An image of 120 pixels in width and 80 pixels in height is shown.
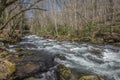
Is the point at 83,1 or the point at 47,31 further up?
the point at 83,1

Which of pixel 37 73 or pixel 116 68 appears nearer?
pixel 37 73

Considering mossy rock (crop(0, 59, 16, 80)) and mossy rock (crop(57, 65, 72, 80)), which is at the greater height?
mossy rock (crop(0, 59, 16, 80))

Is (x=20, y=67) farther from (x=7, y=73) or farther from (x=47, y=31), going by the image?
(x=47, y=31)

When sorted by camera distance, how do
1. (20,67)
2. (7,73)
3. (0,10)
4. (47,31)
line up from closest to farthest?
(0,10) < (7,73) < (20,67) < (47,31)

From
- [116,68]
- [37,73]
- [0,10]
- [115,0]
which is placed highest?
[115,0]

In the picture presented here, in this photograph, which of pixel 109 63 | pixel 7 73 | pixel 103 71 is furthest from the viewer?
pixel 109 63

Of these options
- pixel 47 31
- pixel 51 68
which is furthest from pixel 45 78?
pixel 47 31

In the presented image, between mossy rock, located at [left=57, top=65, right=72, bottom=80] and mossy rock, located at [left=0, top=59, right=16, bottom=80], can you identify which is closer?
mossy rock, located at [left=0, top=59, right=16, bottom=80]

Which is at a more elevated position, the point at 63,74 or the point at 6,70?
the point at 6,70

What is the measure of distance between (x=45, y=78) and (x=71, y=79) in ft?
3.52

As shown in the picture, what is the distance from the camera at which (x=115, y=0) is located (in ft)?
156

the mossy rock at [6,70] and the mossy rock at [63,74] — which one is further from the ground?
the mossy rock at [6,70]

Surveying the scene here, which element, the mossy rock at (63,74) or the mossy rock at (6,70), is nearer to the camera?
the mossy rock at (6,70)

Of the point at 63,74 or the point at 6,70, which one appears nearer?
the point at 6,70
